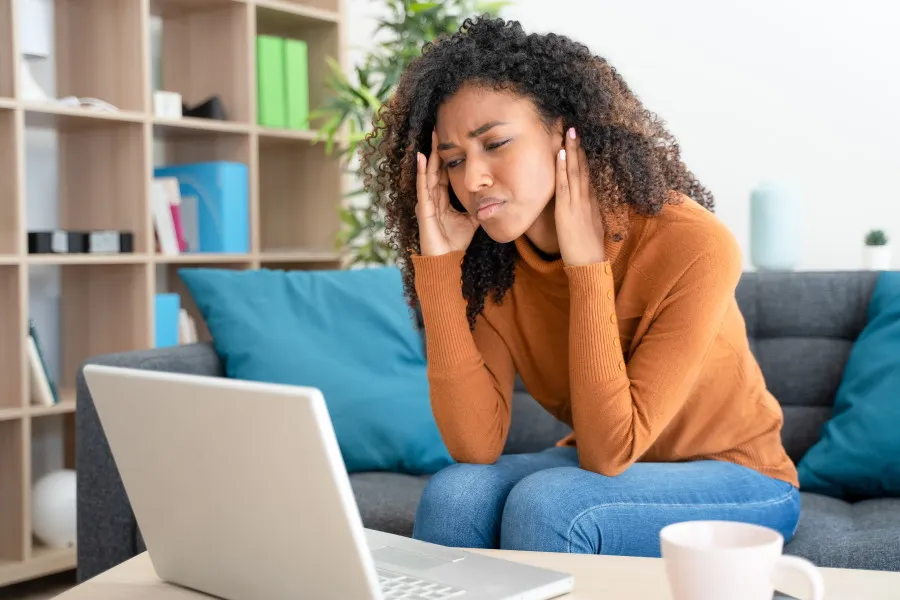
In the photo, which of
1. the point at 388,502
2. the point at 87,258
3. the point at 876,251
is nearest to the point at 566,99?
the point at 388,502

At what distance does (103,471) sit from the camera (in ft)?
6.02

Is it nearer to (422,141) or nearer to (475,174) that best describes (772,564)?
(475,174)

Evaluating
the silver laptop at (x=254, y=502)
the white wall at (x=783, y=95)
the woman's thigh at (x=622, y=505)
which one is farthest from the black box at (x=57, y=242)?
the silver laptop at (x=254, y=502)

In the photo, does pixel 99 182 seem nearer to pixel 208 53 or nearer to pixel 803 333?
pixel 208 53

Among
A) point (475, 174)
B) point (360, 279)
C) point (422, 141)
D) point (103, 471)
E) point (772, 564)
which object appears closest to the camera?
point (772, 564)

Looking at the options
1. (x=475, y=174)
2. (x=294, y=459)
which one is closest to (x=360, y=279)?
(x=475, y=174)

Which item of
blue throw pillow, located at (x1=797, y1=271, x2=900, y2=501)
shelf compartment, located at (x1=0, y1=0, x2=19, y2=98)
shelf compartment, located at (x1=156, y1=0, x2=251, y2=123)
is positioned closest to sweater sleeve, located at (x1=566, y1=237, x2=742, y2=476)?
blue throw pillow, located at (x1=797, y1=271, x2=900, y2=501)

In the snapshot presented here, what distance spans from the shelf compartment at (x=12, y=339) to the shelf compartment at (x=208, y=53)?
831 mm

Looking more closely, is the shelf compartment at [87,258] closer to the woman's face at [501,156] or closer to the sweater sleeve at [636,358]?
the woman's face at [501,156]

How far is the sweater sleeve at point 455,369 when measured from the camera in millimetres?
1562

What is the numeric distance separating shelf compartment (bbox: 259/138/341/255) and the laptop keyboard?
2.32 metres

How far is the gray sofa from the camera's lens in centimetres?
163

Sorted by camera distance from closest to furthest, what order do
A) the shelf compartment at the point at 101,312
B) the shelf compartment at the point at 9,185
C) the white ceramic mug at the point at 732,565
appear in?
the white ceramic mug at the point at 732,565 < the shelf compartment at the point at 9,185 < the shelf compartment at the point at 101,312

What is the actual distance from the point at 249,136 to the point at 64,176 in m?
0.54
